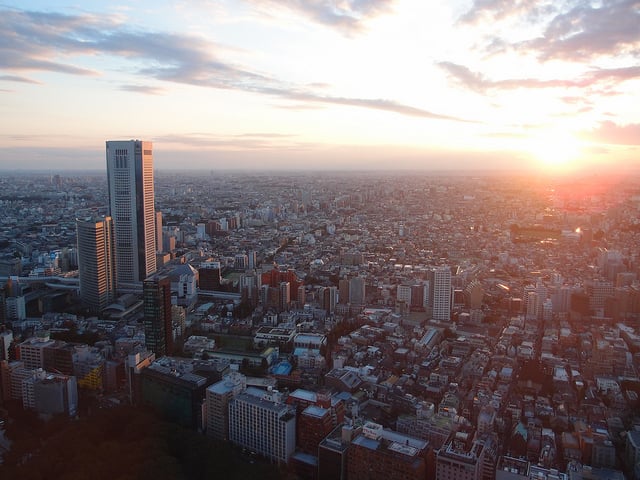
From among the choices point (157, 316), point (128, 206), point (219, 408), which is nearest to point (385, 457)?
point (219, 408)

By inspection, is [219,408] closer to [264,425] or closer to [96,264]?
[264,425]

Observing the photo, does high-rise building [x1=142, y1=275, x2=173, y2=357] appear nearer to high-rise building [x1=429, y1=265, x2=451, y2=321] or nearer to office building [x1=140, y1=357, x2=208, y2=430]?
office building [x1=140, y1=357, x2=208, y2=430]

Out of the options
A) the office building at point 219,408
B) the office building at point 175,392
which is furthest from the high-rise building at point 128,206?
the office building at point 219,408

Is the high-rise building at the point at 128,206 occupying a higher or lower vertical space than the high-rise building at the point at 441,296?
higher

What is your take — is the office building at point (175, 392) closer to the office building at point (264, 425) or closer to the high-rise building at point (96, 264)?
the office building at point (264, 425)

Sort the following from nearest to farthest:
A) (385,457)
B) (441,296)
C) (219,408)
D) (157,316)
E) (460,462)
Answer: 1. (460,462)
2. (385,457)
3. (219,408)
4. (157,316)
5. (441,296)

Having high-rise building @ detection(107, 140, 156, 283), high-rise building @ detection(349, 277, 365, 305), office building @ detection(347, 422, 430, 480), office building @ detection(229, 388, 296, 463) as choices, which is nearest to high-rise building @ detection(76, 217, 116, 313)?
high-rise building @ detection(107, 140, 156, 283)
